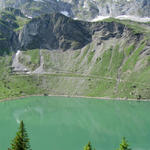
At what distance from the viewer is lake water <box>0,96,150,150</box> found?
223 ft

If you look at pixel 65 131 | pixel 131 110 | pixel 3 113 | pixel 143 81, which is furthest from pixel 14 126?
pixel 143 81

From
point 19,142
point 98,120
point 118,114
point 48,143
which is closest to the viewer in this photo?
point 19,142

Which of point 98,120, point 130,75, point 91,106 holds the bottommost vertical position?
point 98,120

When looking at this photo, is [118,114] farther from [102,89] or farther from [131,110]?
[102,89]

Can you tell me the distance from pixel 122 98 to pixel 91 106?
29.8m

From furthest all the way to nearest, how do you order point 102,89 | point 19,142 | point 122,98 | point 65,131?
point 102,89 < point 122,98 < point 65,131 < point 19,142

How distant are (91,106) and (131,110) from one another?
23.3 metres

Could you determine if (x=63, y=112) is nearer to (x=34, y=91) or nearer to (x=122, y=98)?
(x=122, y=98)

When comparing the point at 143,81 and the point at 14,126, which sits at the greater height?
the point at 143,81

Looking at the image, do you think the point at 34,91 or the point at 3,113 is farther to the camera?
the point at 34,91

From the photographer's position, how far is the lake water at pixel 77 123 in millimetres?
67875

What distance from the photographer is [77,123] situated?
93.6 m

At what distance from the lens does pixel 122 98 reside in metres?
152

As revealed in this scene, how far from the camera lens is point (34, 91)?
17462cm
